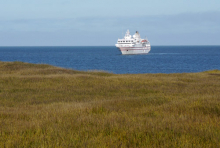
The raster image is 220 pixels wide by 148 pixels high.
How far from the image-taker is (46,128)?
22.7 ft

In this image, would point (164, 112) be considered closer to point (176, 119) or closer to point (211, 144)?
point (176, 119)

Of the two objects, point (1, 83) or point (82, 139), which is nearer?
point (82, 139)

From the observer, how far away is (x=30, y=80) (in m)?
19.9

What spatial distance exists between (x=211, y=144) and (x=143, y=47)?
11392 cm

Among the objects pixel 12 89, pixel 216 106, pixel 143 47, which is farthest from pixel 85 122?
pixel 143 47

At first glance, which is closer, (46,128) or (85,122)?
(46,128)

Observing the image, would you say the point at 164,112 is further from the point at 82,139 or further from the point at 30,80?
the point at 30,80

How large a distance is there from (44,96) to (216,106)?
872cm

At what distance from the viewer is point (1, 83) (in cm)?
1909

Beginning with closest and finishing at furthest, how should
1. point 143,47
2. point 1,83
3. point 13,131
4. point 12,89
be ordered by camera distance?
point 13,131, point 12,89, point 1,83, point 143,47

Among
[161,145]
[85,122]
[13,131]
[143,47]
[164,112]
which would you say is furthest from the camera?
[143,47]

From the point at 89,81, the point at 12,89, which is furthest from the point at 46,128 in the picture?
the point at 89,81

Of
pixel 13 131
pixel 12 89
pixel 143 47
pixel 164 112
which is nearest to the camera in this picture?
pixel 13 131

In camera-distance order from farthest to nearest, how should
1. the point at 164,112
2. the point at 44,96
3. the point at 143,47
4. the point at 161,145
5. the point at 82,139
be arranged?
1. the point at 143,47
2. the point at 44,96
3. the point at 164,112
4. the point at 82,139
5. the point at 161,145
